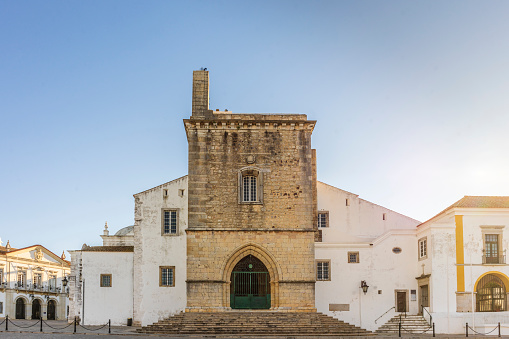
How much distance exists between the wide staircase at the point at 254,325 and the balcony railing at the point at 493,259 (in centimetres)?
732

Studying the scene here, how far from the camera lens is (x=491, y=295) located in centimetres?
2970

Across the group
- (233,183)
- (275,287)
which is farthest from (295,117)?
(275,287)

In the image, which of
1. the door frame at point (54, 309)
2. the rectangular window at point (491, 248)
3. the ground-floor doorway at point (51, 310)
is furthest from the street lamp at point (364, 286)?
the ground-floor doorway at point (51, 310)

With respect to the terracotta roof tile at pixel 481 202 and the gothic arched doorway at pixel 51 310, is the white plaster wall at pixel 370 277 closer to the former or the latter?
the terracotta roof tile at pixel 481 202

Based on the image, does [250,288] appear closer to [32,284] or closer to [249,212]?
[249,212]

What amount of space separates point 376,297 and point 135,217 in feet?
47.5

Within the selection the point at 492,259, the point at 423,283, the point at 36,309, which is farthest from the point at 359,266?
the point at 36,309

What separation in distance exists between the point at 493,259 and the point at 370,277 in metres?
6.16

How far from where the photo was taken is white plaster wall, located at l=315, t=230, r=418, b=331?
30938 mm

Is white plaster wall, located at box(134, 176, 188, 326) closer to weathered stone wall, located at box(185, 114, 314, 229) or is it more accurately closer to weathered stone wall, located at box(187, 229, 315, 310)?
weathered stone wall, located at box(187, 229, 315, 310)

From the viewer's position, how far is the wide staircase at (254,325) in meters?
26.2

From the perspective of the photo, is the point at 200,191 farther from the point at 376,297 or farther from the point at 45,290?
the point at 45,290

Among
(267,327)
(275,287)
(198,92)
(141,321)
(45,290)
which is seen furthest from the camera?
(45,290)

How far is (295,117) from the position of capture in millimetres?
29672
